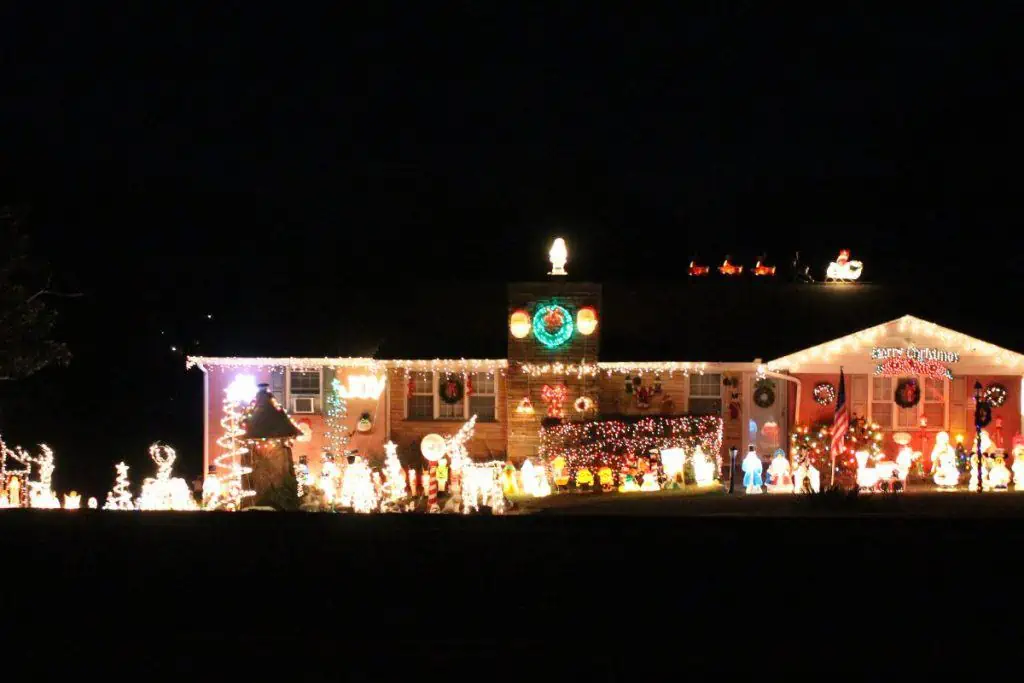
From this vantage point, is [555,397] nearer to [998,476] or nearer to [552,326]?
[552,326]

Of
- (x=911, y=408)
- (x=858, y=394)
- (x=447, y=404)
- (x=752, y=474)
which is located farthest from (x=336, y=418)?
(x=911, y=408)

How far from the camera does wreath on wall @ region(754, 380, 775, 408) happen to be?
2238cm

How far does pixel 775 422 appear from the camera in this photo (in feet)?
74.0

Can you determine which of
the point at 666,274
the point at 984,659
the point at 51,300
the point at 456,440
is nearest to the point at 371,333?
the point at 456,440

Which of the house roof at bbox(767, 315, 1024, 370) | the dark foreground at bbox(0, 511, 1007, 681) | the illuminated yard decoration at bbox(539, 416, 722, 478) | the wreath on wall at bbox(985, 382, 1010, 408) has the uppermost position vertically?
the house roof at bbox(767, 315, 1024, 370)

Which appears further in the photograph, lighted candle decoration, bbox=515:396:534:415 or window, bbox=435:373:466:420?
window, bbox=435:373:466:420

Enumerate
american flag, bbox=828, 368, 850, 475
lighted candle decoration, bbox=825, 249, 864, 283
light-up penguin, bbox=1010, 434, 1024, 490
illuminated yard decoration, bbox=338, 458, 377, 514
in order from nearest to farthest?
illuminated yard decoration, bbox=338, 458, 377, 514 < american flag, bbox=828, 368, 850, 475 < light-up penguin, bbox=1010, 434, 1024, 490 < lighted candle decoration, bbox=825, 249, 864, 283

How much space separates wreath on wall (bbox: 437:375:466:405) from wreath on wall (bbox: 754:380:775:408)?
616 centimetres

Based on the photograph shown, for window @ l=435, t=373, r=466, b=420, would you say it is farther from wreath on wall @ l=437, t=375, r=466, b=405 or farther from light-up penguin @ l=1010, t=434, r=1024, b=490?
light-up penguin @ l=1010, t=434, r=1024, b=490

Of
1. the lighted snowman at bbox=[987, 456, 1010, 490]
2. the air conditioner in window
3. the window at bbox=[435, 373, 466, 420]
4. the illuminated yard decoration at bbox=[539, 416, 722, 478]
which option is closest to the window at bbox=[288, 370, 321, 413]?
the air conditioner in window

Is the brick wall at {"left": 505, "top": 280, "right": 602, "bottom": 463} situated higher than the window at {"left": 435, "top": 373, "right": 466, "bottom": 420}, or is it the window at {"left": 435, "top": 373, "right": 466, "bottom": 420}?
the brick wall at {"left": 505, "top": 280, "right": 602, "bottom": 463}

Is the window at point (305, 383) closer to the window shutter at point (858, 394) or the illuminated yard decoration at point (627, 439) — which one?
the illuminated yard decoration at point (627, 439)

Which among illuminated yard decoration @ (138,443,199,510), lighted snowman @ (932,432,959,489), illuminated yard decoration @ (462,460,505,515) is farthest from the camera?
lighted snowman @ (932,432,959,489)

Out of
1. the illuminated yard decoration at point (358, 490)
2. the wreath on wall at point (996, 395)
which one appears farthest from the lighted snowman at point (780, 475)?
the illuminated yard decoration at point (358, 490)
